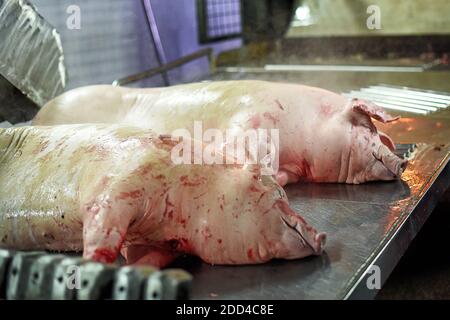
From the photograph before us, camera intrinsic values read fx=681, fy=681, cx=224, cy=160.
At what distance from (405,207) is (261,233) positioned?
2.39ft

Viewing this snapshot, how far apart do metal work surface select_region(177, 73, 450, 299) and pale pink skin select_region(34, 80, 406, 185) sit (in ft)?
0.24

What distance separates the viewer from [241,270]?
195 cm

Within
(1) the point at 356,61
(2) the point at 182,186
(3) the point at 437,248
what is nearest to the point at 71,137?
(2) the point at 182,186

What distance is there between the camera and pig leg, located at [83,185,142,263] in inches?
69.9

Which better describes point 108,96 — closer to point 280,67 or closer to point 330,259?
point 330,259

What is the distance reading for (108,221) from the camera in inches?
71.2

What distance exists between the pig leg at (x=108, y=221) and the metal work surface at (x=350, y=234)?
10.0 inches

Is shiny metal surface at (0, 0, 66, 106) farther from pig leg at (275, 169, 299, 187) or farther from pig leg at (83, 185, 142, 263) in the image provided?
pig leg at (83, 185, 142, 263)

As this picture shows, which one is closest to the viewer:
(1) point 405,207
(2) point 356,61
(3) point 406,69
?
(1) point 405,207

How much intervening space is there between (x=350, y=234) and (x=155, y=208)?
2.19 feet

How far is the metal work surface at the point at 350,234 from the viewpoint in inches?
72.1

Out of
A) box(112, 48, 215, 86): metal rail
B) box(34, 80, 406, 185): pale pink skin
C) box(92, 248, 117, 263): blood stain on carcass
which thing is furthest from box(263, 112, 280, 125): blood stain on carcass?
box(112, 48, 215, 86): metal rail
